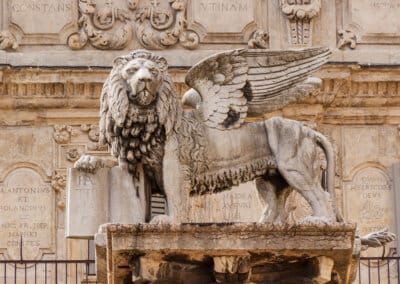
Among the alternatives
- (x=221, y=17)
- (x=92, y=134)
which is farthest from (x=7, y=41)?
(x=221, y=17)

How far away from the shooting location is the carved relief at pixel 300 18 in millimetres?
38062

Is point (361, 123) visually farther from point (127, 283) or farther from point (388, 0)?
point (127, 283)

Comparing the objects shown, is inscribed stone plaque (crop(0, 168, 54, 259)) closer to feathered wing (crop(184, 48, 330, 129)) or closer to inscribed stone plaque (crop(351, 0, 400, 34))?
inscribed stone plaque (crop(351, 0, 400, 34))

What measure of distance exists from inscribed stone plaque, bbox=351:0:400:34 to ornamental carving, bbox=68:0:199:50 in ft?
7.50

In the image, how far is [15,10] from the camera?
37938 mm

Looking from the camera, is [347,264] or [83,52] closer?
[347,264]

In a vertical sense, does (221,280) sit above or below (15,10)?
below

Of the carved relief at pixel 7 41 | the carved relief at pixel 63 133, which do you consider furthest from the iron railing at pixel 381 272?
the carved relief at pixel 7 41

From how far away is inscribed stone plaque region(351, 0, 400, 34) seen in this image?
38344mm

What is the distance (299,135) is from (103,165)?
6.60 feet

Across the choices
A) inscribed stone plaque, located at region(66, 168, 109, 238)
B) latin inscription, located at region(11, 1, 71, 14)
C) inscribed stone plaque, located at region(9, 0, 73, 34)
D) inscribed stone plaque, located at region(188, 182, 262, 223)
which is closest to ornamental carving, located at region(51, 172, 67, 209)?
inscribed stone plaque, located at region(188, 182, 262, 223)

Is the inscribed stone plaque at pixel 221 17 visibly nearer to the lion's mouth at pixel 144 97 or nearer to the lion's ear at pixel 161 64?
the lion's ear at pixel 161 64

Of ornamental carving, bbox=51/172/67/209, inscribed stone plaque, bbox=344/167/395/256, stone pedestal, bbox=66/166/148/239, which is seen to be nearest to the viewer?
stone pedestal, bbox=66/166/148/239

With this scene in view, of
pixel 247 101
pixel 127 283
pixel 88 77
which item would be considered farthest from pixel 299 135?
pixel 88 77
